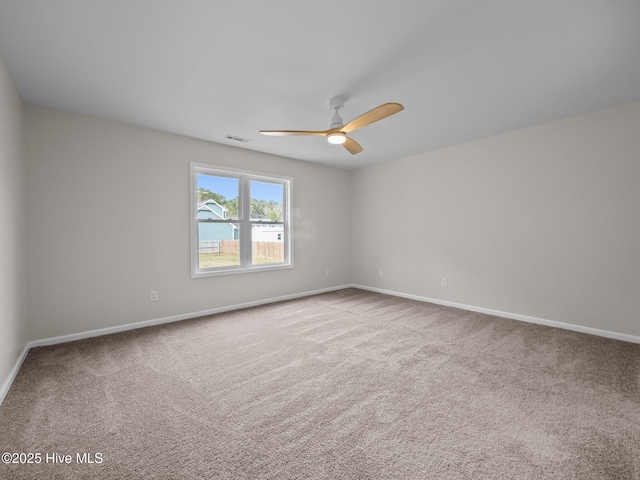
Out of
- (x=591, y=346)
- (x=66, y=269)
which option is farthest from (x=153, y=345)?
(x=591, y=346)

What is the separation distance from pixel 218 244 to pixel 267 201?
1105mm

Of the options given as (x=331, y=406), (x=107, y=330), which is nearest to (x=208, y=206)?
(x=107, y=330)

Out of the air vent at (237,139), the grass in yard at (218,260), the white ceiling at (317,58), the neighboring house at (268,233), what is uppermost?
the air vent at (237,139)

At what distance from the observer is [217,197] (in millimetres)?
4180

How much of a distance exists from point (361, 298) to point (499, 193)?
2.62 meters

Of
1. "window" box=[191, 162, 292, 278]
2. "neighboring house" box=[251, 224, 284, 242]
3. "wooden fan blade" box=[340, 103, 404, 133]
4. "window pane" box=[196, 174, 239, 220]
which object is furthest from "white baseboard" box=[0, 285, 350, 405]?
"wooden fan blade" box=[340, 103, 404, 133]

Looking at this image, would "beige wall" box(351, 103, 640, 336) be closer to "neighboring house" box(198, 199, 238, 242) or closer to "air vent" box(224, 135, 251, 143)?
"air vent" box(224, 135, 251, 143)

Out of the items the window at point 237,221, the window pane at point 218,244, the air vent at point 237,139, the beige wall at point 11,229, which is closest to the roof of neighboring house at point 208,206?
the window at point 237,221

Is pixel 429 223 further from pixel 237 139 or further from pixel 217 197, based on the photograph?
pixel 217 197

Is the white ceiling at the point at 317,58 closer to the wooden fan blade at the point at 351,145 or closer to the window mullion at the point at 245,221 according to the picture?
the wooden fan blade at the point at 351,145

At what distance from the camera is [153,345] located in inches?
113

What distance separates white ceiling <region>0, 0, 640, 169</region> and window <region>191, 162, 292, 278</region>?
1109 mm

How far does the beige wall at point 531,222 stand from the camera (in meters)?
2.96

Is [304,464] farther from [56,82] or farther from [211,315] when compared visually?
[56,82]
